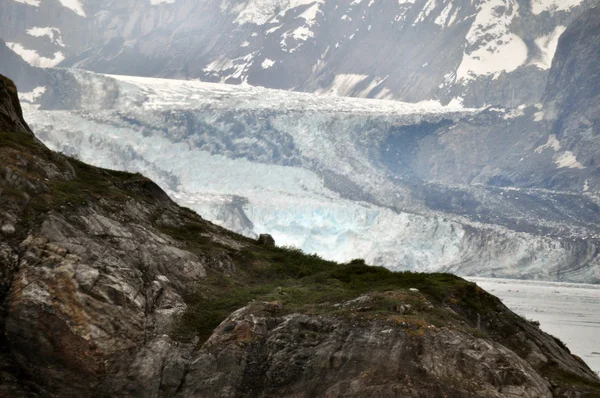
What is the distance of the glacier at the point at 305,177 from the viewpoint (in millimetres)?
107062

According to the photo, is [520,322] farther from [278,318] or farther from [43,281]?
[43,281]

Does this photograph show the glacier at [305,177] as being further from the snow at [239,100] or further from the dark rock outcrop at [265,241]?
the dark rock outcrop at [265,241]

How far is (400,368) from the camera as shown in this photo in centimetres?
1385

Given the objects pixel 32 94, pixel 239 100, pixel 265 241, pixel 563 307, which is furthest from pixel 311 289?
pixel 32 94

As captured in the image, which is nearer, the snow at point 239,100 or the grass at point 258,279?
the grass at point 258,279

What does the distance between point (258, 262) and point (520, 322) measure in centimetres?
699

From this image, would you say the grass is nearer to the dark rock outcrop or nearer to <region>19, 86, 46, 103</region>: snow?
the dark rock outcrop

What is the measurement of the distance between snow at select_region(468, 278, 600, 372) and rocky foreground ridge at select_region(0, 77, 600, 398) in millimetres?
29934

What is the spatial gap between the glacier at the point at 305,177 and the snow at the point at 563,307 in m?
5.68

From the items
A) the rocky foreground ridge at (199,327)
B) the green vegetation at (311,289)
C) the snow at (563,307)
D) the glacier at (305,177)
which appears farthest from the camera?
the glacier at (305,177)

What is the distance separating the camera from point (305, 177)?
415 feet

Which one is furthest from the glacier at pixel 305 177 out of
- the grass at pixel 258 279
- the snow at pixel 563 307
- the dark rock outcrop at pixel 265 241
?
the grass at pixel 258 279

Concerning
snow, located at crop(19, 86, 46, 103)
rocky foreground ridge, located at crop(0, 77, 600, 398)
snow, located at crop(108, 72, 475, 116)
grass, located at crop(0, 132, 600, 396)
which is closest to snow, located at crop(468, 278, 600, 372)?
grass, located at crop(0, 132, 600, 396)

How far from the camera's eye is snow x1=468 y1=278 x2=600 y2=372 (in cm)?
5266
